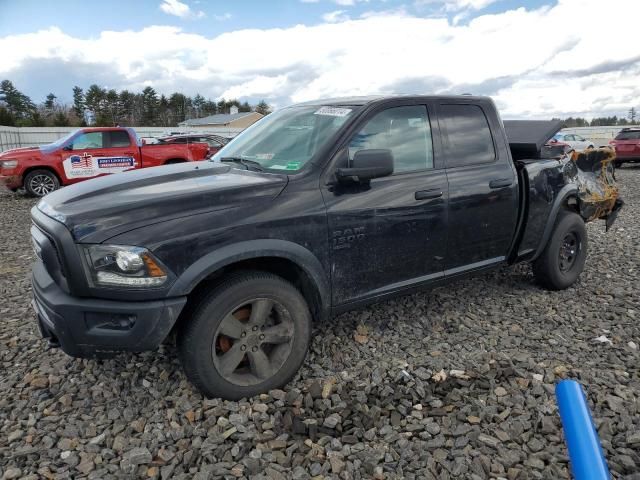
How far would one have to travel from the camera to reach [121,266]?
2357 millimetres

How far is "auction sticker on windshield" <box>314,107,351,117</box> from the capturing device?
325 centimetres

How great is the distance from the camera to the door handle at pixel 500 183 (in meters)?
3.71

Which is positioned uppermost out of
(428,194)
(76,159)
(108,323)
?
(76,159)

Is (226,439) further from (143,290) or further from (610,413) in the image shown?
(610,413)

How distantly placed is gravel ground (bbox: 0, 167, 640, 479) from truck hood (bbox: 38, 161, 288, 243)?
3.69ft

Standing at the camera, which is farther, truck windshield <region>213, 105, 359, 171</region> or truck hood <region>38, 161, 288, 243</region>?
truck windshield <region>213, 105, 359, 171</region>

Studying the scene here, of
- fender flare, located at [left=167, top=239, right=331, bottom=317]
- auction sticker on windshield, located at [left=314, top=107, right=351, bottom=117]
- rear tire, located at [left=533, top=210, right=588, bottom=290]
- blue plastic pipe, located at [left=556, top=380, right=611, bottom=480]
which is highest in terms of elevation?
auction sticker on windshield, located at [left=314, top=107, right=351, bottom=117]

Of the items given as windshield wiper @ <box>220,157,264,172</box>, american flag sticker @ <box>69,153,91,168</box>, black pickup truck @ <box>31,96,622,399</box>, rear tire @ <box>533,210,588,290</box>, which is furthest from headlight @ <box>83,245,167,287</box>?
american flag sticker @ <box>69,153,91,168</box>

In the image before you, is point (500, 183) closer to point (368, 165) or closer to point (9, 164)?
point (368, 165)

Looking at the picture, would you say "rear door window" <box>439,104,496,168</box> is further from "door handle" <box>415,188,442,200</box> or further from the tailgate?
the tailgate

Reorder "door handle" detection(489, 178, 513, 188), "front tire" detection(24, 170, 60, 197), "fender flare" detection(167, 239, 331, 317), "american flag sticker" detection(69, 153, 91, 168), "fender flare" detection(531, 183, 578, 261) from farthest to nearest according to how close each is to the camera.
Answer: "american flag sticker" detection(69, 153, 91, 168) < "front tire" detection(24, 170, 60, 197) < "fender flare" detection(531, 183, 578, 261) < "door handle" detection(489, 178, 513, 188) < "fender flare" detection(167, 239, 331, 317)

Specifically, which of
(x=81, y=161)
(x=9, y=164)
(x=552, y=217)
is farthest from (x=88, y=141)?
(x=552, y=217)

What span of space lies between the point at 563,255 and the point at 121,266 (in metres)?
4.11

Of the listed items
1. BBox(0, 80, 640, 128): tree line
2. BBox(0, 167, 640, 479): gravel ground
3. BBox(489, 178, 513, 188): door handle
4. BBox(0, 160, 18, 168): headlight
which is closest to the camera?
BBox(0, 167, 640, 479): gravel ground
